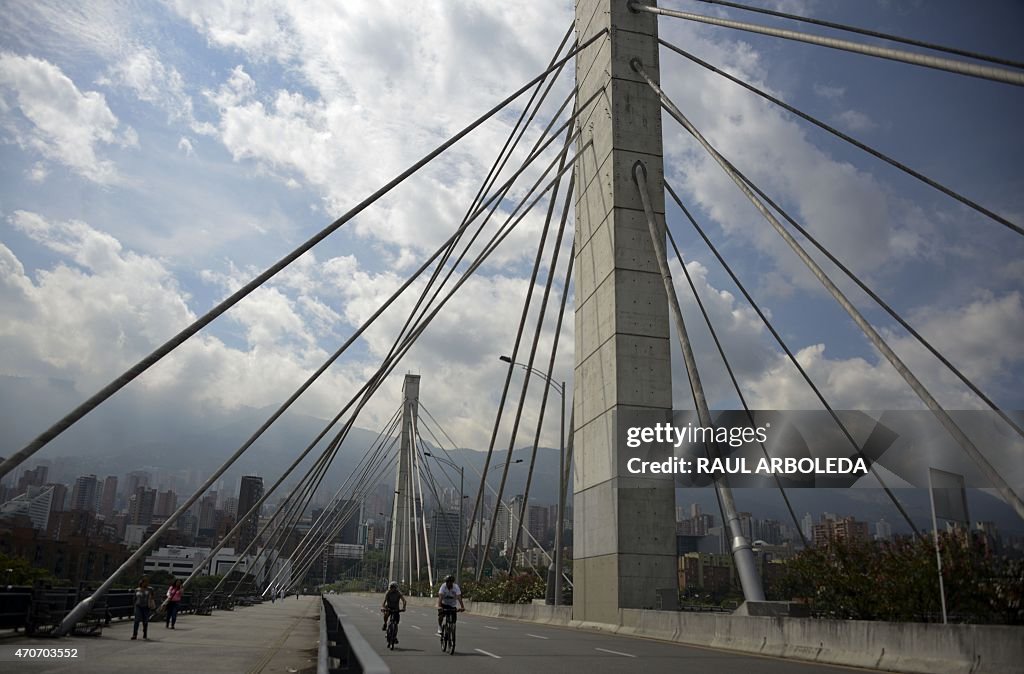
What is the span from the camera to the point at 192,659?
43.5ft

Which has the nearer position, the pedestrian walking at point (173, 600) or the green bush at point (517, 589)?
the pedestrian walking at point (173, 600)

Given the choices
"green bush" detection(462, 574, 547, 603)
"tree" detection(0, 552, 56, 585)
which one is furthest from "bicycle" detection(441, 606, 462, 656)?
"tree" detection(0, 552, 56, 585)

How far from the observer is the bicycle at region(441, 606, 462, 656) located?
46.7 feet

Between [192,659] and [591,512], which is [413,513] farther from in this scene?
[192,659]

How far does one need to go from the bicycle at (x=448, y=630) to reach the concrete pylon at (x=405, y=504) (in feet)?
207


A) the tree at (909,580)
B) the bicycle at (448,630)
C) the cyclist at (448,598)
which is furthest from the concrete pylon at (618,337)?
the bicycle at (448,630)

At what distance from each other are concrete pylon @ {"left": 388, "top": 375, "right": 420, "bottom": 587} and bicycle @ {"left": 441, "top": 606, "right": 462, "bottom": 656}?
6302 cm

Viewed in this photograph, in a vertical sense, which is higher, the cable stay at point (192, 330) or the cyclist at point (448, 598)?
the cable stay at point (192, 330)

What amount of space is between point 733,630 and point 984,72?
1046 cm

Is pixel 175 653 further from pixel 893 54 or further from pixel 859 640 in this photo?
pixel 893 54

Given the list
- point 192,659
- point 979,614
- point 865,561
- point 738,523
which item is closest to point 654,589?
point 738,523

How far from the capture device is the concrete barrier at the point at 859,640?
971 cm

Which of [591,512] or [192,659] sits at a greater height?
[591,512]

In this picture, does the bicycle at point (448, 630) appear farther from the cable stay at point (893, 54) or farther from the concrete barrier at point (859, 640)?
the cable stay at point (893, 54)
